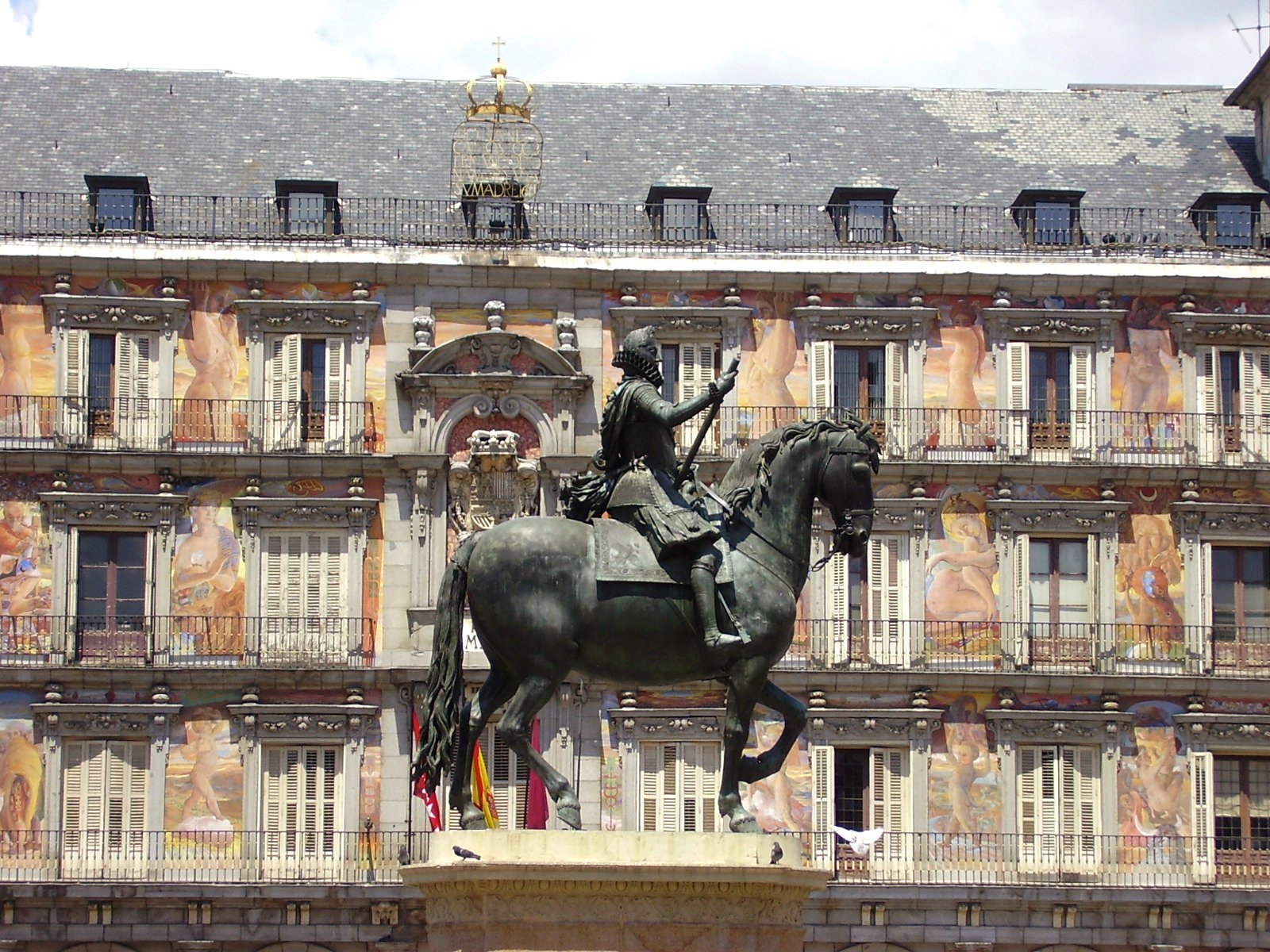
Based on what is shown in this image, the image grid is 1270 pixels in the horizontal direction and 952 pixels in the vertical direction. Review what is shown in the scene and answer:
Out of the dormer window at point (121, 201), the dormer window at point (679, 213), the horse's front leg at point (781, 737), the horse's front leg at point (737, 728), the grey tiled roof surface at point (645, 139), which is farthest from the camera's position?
the grey tiled roof surface at point (645, 139)

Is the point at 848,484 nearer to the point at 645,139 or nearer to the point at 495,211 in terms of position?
the point at 495,211

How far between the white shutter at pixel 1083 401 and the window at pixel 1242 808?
6.38 m

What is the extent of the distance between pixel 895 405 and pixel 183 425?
43.5 feet

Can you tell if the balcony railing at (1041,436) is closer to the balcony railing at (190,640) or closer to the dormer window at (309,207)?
the balcony railing at (190,640)

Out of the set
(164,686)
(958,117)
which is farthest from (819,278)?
(164,686)

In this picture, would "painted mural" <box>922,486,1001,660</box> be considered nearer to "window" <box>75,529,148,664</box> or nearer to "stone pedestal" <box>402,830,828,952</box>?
"window" <box>75,529,148,664</box>

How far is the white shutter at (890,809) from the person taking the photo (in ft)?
156

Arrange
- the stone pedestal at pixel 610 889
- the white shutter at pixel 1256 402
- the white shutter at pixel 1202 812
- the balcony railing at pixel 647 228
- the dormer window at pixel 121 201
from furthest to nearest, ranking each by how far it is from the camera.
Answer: the white shutter at pixel 1256 402 < the balcony railing at pixel 647 228 < the dormer window at pixel 121 201 < the white shutter at pixel 1202 812 < the stone pedestal at pixel 610 889

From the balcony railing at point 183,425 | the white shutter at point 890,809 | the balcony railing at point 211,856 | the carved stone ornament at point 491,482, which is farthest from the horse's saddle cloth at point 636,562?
the balcony railing at point 183,425

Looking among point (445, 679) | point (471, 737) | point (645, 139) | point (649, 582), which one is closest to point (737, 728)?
point (649, 582)

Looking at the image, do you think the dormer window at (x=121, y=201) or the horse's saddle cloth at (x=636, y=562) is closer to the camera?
the horse's saddle cloth at (x=636, y=562)

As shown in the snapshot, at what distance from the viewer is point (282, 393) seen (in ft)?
161

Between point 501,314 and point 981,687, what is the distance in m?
11.3

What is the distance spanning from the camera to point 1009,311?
49.6m
